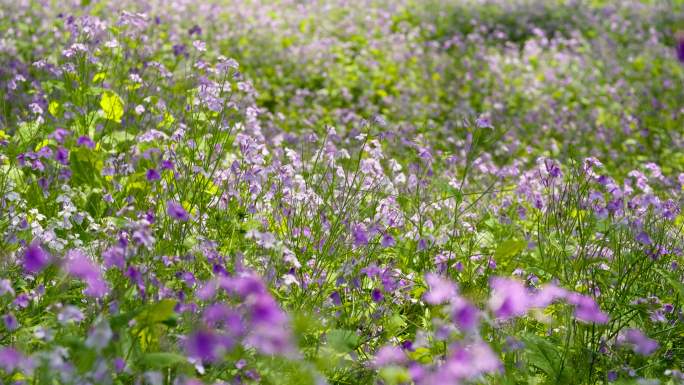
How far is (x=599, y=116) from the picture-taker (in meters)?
7.96

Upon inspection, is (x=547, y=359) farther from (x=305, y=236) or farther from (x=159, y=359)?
(x=159, y=359)

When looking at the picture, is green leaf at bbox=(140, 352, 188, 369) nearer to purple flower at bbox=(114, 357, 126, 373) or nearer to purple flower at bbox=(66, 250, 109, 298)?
purple flower at bbox=(114, 357, 126, 373)

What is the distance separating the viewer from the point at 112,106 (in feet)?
13.5

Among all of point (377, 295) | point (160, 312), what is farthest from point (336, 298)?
point (160, 312)

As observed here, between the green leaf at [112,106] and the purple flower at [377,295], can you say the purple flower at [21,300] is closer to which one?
the purple flower at [377,295]

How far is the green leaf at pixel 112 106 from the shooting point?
413 centimetres

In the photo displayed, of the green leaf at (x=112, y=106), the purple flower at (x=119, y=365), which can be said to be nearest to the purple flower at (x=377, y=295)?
the purple flower at (x=119, y=365)

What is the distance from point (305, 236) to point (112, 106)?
1598 mm

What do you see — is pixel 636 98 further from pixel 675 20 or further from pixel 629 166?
pixel 675 20

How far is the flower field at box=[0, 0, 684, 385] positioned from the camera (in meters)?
2.08

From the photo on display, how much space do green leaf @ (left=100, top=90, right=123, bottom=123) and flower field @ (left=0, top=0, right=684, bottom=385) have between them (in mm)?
14

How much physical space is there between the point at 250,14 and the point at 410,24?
2.57 meters

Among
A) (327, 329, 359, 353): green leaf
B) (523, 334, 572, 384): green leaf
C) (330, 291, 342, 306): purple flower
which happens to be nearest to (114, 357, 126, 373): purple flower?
(327, 329, 359, 353): green leaf

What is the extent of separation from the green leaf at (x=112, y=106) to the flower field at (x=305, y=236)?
14 mm
